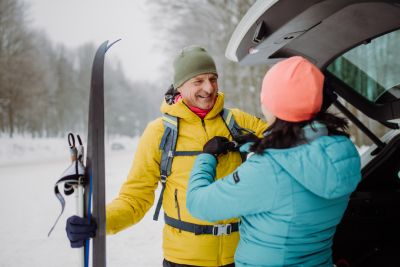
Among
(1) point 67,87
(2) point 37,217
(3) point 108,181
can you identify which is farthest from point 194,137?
(1) point 67,87

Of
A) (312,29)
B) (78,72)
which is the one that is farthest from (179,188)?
(78,72)

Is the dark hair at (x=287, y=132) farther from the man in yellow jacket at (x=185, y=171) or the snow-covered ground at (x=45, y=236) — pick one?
the snow-covered ground at (x=45, y=236)

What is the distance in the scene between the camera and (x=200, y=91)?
210cm

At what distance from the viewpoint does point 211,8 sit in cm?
1673

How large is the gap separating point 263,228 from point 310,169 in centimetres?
34

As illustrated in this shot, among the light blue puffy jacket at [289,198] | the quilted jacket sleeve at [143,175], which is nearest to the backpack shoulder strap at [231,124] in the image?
the quilted jacket sleeve at [143,175]

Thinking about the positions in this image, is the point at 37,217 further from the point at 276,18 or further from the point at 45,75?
the point at 45,75

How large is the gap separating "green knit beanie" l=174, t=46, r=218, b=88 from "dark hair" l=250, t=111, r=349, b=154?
2.46ft

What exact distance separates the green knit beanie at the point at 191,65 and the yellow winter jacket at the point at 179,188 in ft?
0.56

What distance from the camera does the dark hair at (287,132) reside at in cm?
140

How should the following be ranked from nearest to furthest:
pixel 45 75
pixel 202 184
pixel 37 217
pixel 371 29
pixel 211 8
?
pixel 202 184 < pixel 371 29 < pixel 37 217 < pixel 211 8 < pixel 45 75

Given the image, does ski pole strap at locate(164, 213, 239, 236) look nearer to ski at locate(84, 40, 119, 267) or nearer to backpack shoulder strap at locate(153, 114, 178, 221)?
backpack shoulder strap at locate(153, 114, 178, 221)

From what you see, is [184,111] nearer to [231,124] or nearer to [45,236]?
[231,124]

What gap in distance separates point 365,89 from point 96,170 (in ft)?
6.69
